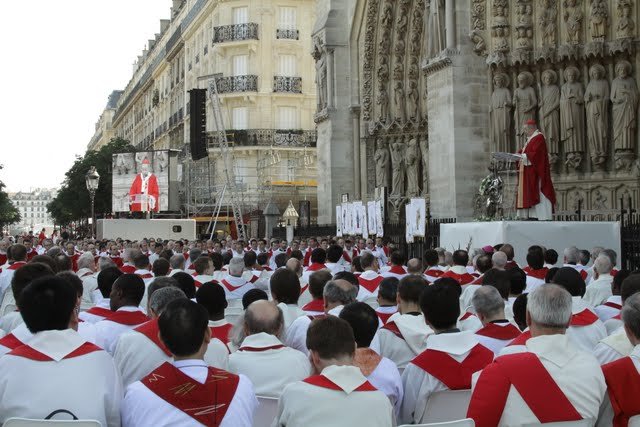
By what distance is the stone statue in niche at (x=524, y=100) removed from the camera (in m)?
20.8

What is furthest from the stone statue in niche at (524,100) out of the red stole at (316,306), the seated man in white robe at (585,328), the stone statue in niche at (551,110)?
the seated man in white robe at (585,328)

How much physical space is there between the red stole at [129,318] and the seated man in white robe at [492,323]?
232 cm

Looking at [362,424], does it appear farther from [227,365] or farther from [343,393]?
[227,365]

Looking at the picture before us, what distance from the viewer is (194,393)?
4.27m

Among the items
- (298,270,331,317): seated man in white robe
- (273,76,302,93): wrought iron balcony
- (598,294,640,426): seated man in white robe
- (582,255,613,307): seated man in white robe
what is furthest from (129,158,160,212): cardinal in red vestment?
(598,294,640,426): seated man in white robe

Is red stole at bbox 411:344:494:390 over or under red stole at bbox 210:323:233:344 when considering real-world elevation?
under

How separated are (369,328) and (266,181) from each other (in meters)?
45.3

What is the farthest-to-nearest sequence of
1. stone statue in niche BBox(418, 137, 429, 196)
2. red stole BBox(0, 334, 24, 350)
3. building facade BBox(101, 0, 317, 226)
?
building facade BBox(101, 0, 317, 226)
stone statue in niche BBox(418, 137, 429, 196)
red stole BBox(0, 334, 24, 350)

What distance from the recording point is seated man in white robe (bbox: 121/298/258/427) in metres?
4.26

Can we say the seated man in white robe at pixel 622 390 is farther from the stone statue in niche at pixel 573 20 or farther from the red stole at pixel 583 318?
the stone statue in niche at pixel 573 20

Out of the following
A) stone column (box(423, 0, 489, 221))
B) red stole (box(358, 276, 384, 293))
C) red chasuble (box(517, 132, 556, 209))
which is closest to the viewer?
red stole (box(358, 276, 384, 293))

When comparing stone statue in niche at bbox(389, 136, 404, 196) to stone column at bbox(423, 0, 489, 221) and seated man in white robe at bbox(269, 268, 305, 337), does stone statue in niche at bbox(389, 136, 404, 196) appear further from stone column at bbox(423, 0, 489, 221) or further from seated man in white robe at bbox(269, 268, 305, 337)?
seated man in white robe at bbox(269, 268, 305, 337)

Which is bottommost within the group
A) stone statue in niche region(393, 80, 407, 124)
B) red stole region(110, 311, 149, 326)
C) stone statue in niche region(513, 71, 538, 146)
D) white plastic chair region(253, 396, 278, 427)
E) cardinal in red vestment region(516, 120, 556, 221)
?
white plastic chair region(253, 396, 278, 427)

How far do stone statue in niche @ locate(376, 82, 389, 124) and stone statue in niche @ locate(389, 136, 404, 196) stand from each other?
0.81 metres
